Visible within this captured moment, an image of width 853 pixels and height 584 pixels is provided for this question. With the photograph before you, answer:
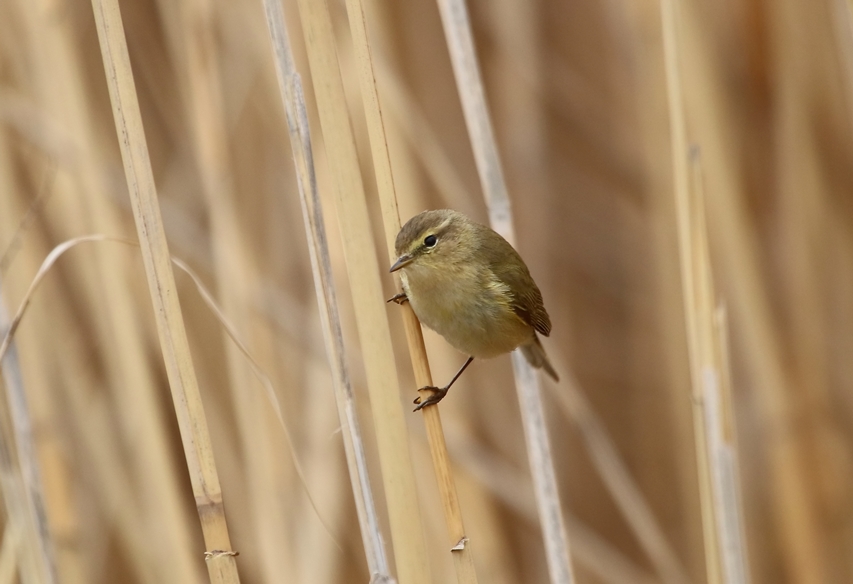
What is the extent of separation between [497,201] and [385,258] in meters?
0.81

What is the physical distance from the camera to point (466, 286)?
177 centimetres

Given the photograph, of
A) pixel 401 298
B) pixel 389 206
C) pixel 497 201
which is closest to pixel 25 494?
pixel 401 298

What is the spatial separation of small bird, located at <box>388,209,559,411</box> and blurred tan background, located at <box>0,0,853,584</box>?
173 millimetres

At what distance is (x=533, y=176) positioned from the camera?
2619 millimetres

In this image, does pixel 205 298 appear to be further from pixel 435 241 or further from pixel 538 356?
pixel 538 356

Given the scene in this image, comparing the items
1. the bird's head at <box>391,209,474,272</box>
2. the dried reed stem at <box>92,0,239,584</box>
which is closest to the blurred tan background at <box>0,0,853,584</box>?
the bird's head at <box>391,209,474,272</box>

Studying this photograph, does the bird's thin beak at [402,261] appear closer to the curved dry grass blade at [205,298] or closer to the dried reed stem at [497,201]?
the dried reed stem at [497,201]

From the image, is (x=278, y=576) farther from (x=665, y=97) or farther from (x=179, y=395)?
(x=665, y=97)

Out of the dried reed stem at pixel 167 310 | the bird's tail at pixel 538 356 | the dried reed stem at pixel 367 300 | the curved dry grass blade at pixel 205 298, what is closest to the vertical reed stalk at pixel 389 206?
the dried reed stem at pixel 367 300

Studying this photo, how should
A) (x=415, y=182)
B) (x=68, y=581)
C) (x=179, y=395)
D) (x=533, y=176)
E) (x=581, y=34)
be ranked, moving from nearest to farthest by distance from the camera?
(x=179, y=395), (x=68, y=581), (x=415, y=182), (x=533, y=176), (x=581, y=34)

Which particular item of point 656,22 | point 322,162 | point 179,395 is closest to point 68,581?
point 179,395

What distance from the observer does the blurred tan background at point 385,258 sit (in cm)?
183

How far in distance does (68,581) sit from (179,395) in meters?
0.92

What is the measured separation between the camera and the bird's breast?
1.65m
